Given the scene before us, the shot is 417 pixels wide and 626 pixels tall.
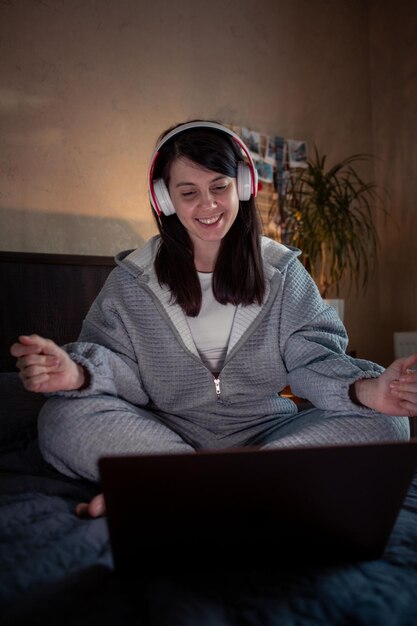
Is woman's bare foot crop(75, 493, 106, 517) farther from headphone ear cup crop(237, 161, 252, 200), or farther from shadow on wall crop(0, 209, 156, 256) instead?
shadow on wall crop(0, 209, 156, 256)

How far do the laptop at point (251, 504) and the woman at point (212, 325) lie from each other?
0.53 meters

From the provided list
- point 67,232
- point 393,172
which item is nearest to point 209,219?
point 67,232

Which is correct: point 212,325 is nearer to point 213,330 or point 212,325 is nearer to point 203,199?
point 213,330

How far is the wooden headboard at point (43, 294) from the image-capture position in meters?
1.99

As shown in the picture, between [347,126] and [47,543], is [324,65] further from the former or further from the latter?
[47,543]

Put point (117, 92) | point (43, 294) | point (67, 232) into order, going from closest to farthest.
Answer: point (43, 294)
point (67, 232)
point (117, 92)

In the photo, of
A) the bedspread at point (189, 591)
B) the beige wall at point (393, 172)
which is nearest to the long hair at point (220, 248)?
the bedspread at point (189, 591)

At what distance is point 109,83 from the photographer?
2428 millimetres

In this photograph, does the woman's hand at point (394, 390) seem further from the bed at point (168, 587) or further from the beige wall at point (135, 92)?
the beige wall at point (135, 92)

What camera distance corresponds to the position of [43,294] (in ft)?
6.73

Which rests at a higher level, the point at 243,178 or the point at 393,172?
the point at 393,172

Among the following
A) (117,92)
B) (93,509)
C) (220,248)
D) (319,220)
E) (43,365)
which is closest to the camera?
(93,509)

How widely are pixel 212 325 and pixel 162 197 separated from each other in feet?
1.17

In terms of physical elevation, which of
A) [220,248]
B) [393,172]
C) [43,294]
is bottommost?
[43,294]
